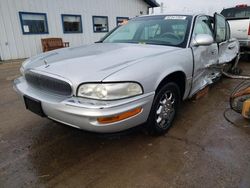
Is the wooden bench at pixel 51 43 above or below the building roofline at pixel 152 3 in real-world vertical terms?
below

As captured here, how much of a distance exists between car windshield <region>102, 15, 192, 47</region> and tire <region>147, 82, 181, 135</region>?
27.9 inches

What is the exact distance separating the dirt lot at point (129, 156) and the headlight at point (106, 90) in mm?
427

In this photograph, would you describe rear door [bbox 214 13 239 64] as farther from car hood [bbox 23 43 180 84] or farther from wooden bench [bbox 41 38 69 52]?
wooden bench [bbox 41 38 69 52]

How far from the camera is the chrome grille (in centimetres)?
220

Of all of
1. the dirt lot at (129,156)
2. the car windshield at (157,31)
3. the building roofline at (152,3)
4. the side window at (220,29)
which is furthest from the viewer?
the building roofline at (152,3)

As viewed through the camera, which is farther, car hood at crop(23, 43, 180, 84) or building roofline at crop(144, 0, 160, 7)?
building roofline at crop(144, 0, 160, 7)

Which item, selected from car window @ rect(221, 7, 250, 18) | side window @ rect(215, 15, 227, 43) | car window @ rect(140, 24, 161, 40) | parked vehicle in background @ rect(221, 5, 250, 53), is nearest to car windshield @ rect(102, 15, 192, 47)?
car window @ rect(140, 24, 161, 40)

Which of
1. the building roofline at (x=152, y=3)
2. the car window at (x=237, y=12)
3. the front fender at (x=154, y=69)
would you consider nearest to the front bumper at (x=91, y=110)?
the front fender at (x=154, y=69)

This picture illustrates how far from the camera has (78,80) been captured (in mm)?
2109

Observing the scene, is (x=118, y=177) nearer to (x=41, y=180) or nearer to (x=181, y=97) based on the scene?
(x=41, y=180)

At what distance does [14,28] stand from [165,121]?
33.1ft

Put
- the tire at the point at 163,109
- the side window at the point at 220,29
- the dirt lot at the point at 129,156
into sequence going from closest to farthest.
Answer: the dirt lot at the point at 129,156
the tire at the point at 163,109
the side window at the point at 220,29

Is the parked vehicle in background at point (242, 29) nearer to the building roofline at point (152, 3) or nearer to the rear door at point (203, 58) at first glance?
the rear door at point (203, 58)

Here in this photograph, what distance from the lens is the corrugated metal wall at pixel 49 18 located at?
1019 centimetres
